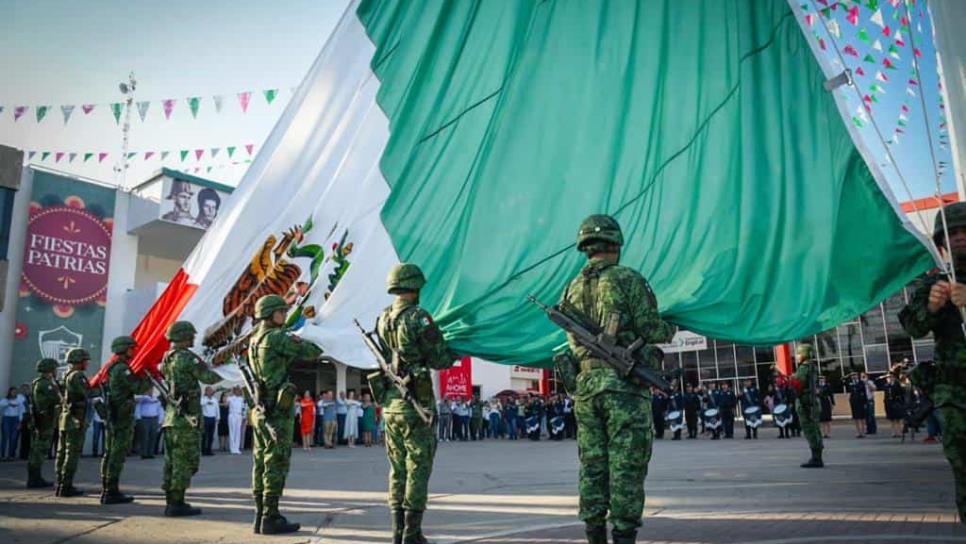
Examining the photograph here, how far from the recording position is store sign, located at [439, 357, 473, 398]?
29.4m

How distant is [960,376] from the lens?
427cm

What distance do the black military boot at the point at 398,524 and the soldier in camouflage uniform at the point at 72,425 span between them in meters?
5.91

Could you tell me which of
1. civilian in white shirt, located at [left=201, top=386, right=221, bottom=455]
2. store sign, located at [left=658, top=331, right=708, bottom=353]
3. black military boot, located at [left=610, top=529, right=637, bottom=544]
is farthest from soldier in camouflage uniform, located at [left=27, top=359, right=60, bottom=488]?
store sign, located at [left=658, top=331, right=708, bottom=353]

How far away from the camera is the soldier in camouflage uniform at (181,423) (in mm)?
7000

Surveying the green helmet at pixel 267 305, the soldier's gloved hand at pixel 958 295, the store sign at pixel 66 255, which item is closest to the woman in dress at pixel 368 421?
the store sign at pixel 66 255

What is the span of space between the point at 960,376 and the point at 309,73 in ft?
17.7

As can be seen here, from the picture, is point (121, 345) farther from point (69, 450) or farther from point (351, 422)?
point (351, 422)

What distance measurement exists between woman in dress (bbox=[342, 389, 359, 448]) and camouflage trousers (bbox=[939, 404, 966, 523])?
18.9m

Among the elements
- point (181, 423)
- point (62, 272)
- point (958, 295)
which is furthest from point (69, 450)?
point (62, 272)

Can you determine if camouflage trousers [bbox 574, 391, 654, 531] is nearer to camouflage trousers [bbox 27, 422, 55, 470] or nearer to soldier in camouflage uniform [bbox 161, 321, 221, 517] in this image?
soldier in camouflage uniform [bbox 161, 321, 221, 517]

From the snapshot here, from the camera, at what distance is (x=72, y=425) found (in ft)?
30.1

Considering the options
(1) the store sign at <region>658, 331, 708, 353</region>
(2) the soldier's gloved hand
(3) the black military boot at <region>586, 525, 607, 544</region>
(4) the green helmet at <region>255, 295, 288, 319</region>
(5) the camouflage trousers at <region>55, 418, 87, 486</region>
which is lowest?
(3) the black military boot at <region>586, 525, 607, 544</region>

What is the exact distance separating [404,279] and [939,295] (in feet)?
11.3

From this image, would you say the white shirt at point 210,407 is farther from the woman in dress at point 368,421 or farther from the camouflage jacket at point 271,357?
the camouflage jacket at point 271,357
